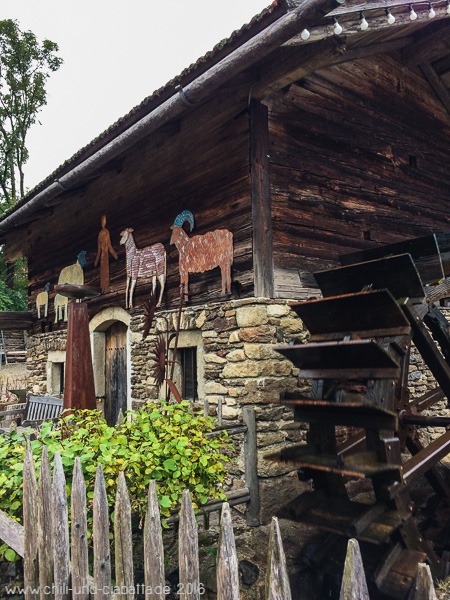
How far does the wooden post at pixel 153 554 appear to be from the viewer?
1.87 meters

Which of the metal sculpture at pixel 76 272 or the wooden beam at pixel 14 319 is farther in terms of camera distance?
the wooden beam at pixel 14 319

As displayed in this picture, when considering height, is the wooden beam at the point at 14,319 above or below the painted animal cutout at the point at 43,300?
below

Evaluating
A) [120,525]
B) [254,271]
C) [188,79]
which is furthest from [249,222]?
[120,525]

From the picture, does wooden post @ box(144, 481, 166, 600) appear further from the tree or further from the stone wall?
the tree

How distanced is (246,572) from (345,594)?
2773 millimetres

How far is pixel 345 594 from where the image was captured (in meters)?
1.33

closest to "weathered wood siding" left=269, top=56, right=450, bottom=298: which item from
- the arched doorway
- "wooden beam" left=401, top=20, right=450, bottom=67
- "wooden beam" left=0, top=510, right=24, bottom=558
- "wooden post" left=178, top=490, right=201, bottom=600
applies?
"wooden beam" left=401, top=20, right=450, bottom=67

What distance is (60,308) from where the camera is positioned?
8992 millimetres

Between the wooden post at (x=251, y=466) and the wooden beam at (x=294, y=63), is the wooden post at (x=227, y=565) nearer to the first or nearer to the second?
the wooden post at (x=251, y=466)

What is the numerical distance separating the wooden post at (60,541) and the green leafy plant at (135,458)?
0.40 m

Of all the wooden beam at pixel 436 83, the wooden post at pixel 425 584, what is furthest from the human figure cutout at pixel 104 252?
Answer: the wooden post at pixel 425 584

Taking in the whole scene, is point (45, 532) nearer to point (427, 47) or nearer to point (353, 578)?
point (353, 578)

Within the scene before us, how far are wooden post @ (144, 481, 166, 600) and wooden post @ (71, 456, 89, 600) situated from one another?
1.45 feet

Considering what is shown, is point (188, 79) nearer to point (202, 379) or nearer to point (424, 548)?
point (202, 379)
